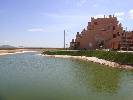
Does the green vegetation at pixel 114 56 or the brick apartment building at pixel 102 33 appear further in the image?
the brick apartment building at pixel 102 33

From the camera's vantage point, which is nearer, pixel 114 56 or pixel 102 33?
pixel 114 56

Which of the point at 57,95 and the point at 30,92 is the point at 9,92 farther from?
the point at 57,95

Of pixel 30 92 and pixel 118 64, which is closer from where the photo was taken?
pixel 30 92

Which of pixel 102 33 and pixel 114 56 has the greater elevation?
pixel 102 33

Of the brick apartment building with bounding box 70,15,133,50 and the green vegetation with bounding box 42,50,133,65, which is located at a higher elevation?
the brick apartment building with bounding box 70,15,133,50

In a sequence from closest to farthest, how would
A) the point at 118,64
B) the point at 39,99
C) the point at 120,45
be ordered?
the point at 39,99
the point at 118,64
the point at 120,45

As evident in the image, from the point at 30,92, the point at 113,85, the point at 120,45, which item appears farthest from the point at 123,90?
the point at 120,45

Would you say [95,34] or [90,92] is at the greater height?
[95,34]

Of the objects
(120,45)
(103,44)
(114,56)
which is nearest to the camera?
(114,56)

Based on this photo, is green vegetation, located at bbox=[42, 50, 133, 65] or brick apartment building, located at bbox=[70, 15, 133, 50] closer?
green vegetation, located at bbox=[42, 50, 133, 65]

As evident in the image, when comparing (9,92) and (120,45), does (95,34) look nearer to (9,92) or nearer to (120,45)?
(120,45)

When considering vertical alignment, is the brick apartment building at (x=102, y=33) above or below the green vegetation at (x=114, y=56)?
above

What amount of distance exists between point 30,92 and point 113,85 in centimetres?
996

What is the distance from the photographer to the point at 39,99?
2331 cm
